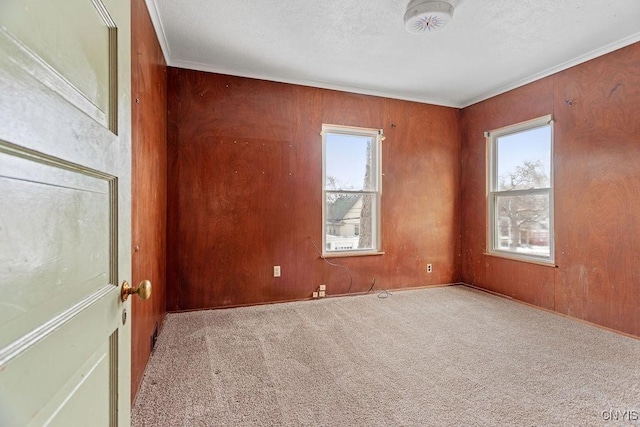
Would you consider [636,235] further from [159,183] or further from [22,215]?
[159,183]

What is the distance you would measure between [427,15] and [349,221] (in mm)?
2353

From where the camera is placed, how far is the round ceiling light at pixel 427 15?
7.18ft

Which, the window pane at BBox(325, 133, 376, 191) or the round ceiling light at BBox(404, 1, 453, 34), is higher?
the round ceiling light at BBox(404, 1, 453, 34)

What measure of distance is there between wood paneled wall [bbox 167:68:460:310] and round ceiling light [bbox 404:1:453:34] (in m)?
1.57

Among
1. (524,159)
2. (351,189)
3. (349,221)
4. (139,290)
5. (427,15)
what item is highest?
(427,15)

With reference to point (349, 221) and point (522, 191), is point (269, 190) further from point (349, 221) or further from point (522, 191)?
point (522, 191)

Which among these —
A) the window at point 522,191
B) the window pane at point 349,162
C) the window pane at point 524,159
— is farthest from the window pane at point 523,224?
the window pane at point 349,162

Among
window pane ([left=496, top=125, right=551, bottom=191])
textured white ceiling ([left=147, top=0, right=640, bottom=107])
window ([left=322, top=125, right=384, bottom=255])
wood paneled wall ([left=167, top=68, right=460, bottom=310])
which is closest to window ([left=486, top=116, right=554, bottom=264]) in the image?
window pane ([left=496, top=125, right=551, bottom=191])

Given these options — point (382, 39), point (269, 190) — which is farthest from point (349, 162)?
point (382, 39)

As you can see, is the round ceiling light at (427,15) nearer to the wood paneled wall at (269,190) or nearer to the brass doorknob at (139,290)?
the wood paneled wall at (269,190)

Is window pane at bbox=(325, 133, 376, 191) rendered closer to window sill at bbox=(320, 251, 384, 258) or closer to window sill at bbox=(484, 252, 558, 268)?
window sill at bbox=(320, 251, 384, 258)

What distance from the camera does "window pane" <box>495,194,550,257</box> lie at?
346 centimetres

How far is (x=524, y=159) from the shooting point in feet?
12.1

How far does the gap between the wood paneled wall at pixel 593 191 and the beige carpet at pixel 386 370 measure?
30cm
